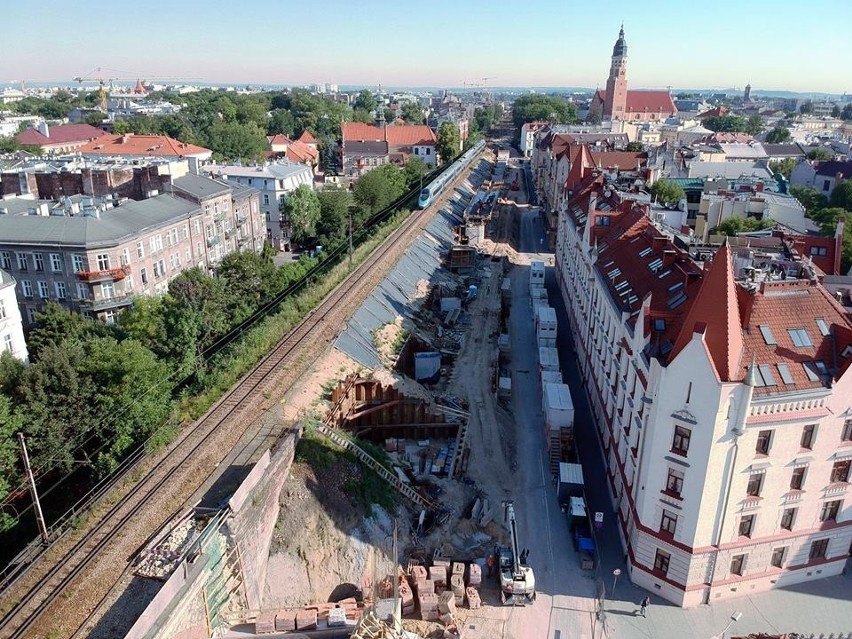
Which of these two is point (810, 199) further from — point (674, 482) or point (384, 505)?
point (384, 505)

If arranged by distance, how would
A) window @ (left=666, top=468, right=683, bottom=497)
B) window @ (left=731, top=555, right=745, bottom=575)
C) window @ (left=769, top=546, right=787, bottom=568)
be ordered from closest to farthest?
window @ (left=666, top=468, right=683, bottom=497) → window @ (left=731, top=555, right=745, bottom=575) → window @ (left=769, top=546, right=787, bottom=568)

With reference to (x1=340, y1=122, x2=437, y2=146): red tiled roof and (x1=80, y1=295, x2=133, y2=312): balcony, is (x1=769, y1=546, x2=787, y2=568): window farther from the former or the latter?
(x1=340, y1=122, x2=437, y2=146): red tiled roof

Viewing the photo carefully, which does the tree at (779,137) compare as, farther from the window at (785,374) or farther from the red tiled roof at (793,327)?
the window at (785,374)

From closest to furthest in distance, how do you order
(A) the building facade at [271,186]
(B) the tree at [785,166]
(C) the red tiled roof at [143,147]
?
(A) the building facade at [271,186]
(C) the red tiled roof at [143,147]
(B) the tree at [785,166]

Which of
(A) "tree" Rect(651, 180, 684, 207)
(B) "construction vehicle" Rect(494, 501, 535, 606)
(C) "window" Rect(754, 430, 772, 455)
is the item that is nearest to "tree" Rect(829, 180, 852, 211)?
(A) "tree" Rect(651, 180, 684, 207)

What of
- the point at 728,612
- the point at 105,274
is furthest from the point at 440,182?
the point at 728,612

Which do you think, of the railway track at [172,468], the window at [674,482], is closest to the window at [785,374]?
the window at [674,482]

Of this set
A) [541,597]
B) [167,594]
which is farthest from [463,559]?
[167,594]
